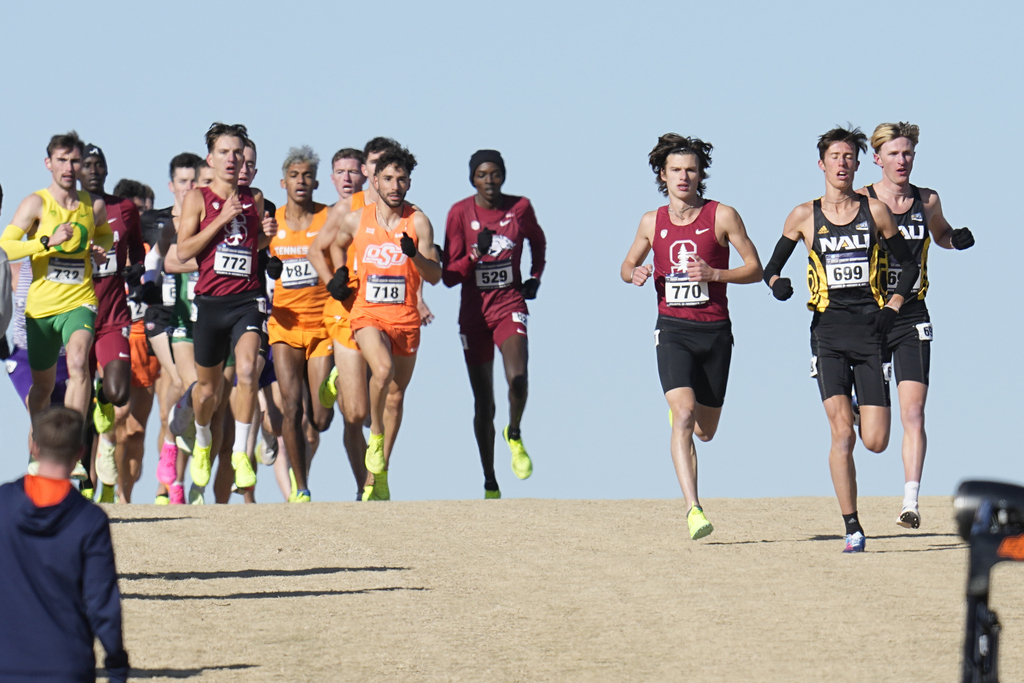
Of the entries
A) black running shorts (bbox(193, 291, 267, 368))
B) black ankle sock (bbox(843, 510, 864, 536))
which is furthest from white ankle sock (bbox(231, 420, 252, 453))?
black ankle sock (bbox(843, 510, 864, 536))

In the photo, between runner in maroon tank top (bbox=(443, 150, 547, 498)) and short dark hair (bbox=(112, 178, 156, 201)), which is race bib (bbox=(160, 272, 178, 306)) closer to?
short dark hair (bbox=(112, 178, 156, 201))

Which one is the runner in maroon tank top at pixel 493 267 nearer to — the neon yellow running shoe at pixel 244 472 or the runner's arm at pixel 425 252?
the runner's arm at pixel 425 252

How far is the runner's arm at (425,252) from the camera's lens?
13.2 metres

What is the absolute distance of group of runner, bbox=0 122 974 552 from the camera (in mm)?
10883

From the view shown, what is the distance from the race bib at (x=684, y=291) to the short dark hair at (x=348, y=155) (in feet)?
13.9

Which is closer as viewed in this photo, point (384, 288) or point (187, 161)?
point (384, 288)

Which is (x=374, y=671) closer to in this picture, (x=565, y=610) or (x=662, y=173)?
(x=565, y=610)

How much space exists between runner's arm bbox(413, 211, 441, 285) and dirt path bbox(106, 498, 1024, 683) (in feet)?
6.60

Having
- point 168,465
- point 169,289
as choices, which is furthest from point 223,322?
point 168,465

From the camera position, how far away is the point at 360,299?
1338cm

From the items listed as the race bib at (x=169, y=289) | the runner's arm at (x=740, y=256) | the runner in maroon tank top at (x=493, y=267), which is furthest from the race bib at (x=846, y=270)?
the race bib at (x=169, y=289)

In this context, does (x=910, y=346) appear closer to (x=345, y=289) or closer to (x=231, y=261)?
(x=345, y=289)

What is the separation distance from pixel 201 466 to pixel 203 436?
24cm

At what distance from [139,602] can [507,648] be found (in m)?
2.01
